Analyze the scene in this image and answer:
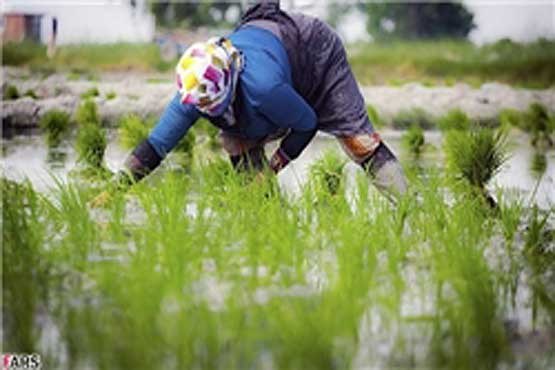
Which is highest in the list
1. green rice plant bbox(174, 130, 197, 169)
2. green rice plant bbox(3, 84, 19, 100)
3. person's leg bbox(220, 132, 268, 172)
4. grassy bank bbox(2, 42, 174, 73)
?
grassy bank bbox(2, 42, 174, 73)

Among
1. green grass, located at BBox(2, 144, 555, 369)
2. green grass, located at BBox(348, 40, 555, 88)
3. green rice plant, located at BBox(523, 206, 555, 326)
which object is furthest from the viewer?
green grass, located at BBox(348, 40, 555, 88)

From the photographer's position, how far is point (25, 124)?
913cm

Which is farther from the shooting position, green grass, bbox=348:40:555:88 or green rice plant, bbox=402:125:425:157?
green grass, bbox=348:40:555:88

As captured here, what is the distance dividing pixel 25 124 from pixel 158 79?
335 cm

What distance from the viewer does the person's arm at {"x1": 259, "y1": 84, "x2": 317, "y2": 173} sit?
3453 mm

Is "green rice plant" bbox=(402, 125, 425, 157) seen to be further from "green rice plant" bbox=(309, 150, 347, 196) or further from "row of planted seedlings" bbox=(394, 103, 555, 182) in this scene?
"green rice plant" bbox=(309, 150, 347, 196)

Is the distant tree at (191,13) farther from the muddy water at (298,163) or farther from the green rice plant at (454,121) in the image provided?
the green rice plant at (454,121)

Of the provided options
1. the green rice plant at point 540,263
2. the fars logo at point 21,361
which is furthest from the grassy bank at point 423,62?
the fars logo at point 21,361

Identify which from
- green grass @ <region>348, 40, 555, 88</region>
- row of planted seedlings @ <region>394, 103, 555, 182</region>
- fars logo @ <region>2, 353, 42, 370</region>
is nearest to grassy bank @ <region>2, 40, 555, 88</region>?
green grass @ <region>348, 40, 555, 88</region>

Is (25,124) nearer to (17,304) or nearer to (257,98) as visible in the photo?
(257,98)

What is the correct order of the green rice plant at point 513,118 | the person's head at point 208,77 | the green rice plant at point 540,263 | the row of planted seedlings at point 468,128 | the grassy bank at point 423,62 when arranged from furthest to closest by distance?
the grassy bank at point 423,62 → the green rice plant at point 513,118 → the row of planted seedlings at point 468,128 → the person's head at point 208,77 → the green rice plant at point 540,263

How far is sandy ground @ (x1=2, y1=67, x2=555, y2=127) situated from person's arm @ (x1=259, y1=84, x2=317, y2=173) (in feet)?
19.5

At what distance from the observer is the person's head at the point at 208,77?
337 cm

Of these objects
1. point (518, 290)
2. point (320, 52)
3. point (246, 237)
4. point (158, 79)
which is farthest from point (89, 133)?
point (158, 79)
